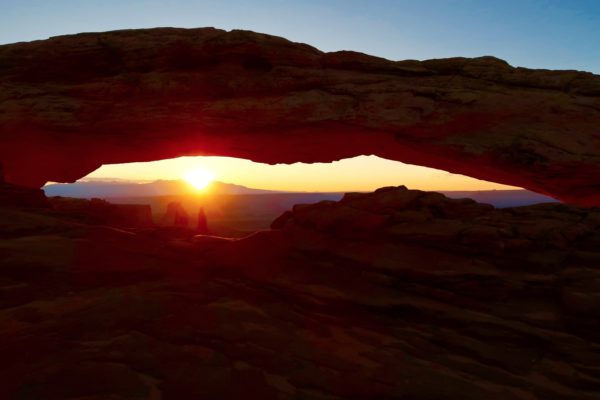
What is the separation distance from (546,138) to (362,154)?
734cm

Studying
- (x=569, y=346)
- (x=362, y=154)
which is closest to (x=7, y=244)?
(x=362, y=154)

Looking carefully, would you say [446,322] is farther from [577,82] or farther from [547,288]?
[577,82]

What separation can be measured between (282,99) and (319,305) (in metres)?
8.45

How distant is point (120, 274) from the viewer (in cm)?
1141

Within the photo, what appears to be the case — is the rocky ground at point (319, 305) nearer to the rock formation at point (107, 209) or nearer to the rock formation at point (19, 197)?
the rock formation at point (19, 197)

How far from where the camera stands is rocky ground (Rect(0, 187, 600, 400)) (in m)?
7.27

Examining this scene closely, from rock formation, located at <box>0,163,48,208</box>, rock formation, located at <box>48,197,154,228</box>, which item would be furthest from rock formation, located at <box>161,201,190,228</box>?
rock formation, located at <box>0,163,48,208</box>

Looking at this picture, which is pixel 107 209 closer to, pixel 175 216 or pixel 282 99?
pixel 282 99

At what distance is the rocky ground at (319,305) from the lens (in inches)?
286

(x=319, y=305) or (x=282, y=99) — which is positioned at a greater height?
(x=282, y=99)

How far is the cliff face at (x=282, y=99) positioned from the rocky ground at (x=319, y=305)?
2929mm

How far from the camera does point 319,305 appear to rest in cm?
1034

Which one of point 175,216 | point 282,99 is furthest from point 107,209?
point 175,216

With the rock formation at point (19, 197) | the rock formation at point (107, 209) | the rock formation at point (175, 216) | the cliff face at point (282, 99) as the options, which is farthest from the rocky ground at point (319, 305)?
the rock formation at point (175, 216)
